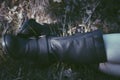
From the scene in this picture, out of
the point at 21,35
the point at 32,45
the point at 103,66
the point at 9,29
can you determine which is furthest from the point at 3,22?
the point at 103,66

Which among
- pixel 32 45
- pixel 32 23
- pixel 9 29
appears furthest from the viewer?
pixel 9 29

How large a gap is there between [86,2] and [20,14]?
56cm

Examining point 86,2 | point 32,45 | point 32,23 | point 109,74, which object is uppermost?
point 86,2

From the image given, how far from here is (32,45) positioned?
1993mm

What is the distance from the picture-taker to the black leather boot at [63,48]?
196 centimetres

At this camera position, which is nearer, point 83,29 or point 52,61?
point 52,61

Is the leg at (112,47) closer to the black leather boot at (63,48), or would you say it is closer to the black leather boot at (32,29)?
the black leather boot at (63,48)

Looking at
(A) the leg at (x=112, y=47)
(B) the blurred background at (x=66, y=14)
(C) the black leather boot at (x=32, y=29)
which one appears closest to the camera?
(A) the leg at (x=112, y=47)

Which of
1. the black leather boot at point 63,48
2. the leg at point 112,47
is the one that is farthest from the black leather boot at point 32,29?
the leg at point 112,47

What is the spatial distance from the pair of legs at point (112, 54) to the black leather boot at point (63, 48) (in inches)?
1.5

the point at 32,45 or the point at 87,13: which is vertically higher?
the point at 87,13

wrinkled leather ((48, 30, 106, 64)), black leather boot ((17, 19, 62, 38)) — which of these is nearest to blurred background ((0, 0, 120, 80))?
black leather boot ((17, 19, 62, 38))

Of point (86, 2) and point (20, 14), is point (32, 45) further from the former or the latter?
point (86, 2)

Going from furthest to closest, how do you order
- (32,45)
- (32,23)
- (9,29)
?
(9,29) → (32,23) → (32,45)
